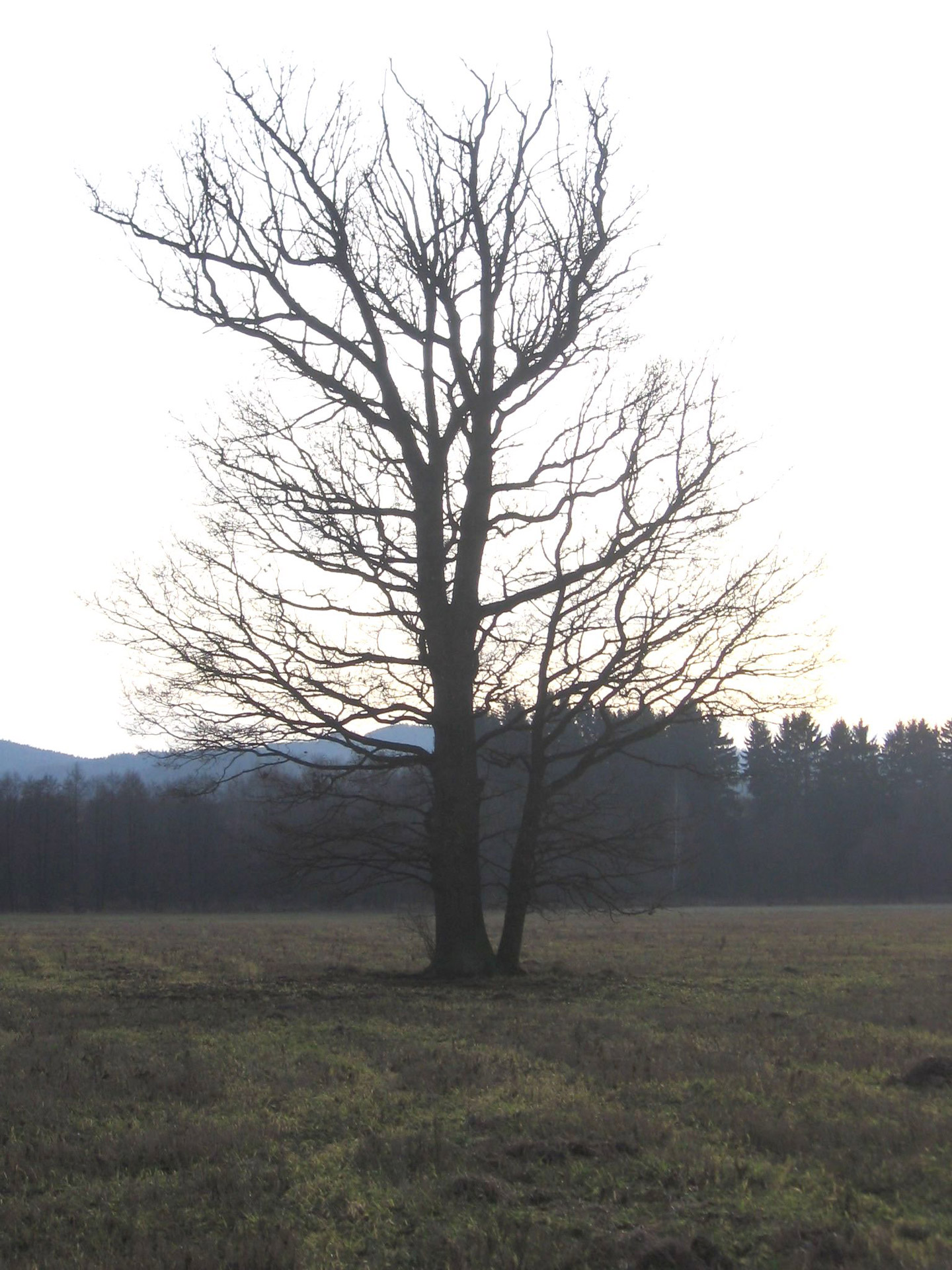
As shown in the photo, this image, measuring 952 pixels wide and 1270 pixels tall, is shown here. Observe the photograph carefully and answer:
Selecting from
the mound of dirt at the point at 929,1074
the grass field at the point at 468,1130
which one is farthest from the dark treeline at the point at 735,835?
the mound of dirt at the point at 929,1074

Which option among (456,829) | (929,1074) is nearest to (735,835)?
(456,829)

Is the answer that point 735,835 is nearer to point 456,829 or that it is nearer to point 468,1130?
point 456,829

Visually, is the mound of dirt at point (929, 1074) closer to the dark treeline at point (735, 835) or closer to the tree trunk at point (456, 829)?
the tree trunk at point (456, 829)

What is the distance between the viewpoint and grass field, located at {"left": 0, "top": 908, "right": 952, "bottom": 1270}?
5.05 metres

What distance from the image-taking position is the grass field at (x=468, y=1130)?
505 cm

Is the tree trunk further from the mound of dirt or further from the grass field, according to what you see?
the mound of dirt

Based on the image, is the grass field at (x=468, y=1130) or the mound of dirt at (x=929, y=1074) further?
the mound of dirt at (x=929, y=1074)

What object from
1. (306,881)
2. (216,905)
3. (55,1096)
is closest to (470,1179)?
(55,1096)

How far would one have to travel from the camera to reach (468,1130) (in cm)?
683

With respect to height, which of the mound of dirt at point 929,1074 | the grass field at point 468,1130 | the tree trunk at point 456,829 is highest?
the tree trunk at point 456,829

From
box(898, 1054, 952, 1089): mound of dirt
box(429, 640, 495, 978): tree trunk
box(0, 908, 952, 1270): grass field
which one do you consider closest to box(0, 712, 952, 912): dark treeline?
box(429, 640, 495, 978): tree trunk

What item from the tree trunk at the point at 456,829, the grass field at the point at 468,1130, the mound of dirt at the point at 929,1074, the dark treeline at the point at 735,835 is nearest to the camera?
the grass field at the point at 468,1130

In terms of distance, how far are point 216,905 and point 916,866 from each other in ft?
167

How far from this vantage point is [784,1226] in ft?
17.1
